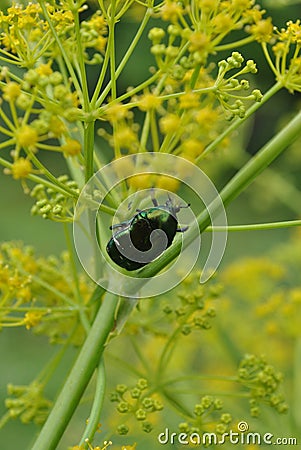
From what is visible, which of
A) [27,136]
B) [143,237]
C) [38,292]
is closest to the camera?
[27,136]

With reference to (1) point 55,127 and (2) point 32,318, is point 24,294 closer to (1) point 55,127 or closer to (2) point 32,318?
(2) point 32,318

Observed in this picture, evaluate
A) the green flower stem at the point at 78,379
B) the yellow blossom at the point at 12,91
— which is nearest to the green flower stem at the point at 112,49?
the yellow blossom at the point at 12,91

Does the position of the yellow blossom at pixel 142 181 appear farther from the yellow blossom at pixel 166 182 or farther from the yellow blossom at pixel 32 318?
the yellow blossom at pixel 32 318

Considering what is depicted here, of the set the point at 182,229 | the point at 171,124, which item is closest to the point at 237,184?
the point at 182,229

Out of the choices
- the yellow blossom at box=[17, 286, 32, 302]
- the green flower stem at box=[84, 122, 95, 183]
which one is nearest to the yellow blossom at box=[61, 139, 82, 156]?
the green flower stem at box=[84, 122, 95, 183]

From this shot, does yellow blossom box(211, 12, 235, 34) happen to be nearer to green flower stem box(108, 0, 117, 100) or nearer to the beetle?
green flower stem box(108, 0, 117, 100)
